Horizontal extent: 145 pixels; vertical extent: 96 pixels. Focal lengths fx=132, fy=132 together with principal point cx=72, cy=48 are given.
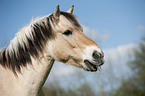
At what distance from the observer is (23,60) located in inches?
104

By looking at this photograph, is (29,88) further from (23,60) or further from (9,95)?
(23,60)

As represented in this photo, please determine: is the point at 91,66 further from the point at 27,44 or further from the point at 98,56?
the point at 27,44

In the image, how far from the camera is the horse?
2.51m

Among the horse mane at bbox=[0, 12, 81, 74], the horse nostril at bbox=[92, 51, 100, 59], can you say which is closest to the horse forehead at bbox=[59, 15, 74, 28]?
the horse mane at bbox=[0, 12, 81, 74]

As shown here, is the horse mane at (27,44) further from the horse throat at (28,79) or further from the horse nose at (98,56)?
the horse nose at (98,56)

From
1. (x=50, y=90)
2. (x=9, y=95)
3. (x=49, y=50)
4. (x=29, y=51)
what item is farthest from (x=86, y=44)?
(x=50, y=90)

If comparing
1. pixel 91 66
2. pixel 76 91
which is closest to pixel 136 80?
pixel 76 91

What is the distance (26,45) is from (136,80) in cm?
2576

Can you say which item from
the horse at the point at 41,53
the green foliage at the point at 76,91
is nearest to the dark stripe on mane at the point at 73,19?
the horse at the point at 41,53

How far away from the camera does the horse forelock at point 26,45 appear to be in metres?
2.65

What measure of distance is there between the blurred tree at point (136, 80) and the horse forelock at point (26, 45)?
24502mm

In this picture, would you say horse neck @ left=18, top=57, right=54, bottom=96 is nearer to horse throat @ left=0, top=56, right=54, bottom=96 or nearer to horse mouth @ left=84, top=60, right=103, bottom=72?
horse throat @ left=0, top=56, right=54, bottom=96

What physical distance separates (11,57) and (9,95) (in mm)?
729

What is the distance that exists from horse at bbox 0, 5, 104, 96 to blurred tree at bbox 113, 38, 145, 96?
949 inches
